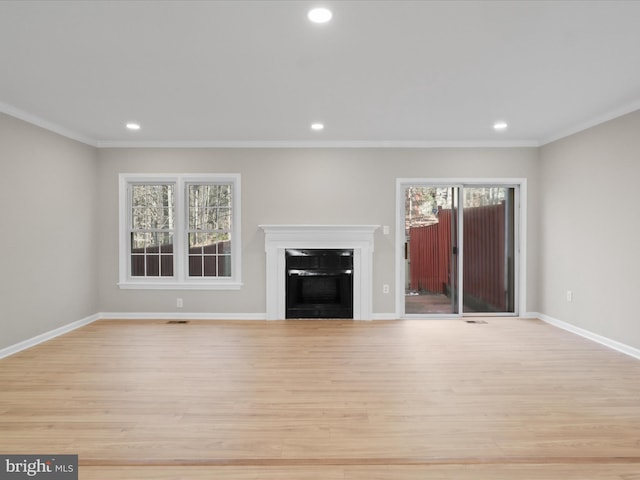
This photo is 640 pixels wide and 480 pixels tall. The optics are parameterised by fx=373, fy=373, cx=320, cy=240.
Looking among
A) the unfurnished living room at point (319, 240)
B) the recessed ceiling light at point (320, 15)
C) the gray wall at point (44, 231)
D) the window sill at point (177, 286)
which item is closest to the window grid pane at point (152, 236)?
the unfurnished living room at point (319, 240)

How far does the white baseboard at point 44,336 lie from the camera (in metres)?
3.94

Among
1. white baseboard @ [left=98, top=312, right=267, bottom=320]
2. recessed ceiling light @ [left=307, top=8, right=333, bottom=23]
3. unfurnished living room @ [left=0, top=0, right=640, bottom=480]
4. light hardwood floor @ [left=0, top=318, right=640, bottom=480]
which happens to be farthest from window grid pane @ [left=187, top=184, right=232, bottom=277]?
recessed ceiling light @ [left=307, top=8, right=333, bottom=23]

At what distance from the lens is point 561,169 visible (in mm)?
5012

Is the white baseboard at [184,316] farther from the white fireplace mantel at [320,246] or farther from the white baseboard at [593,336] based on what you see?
the white baseboard at [593,336]

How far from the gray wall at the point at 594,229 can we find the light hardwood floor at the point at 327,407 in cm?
50

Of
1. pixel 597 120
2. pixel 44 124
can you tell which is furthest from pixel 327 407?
pixel 44 124

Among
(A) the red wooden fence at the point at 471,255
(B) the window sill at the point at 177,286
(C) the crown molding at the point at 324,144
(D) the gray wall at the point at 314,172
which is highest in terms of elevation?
(C) the crown molding at the point at 324,144

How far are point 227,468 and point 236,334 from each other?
273cm

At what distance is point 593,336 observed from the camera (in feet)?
14.5

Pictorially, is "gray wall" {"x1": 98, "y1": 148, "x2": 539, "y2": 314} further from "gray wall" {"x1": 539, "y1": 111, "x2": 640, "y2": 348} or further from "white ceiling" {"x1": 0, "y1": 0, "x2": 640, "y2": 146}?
"white ceiling" {"x1": 0, "y1": 0, "x2": 640, "y2": 146}

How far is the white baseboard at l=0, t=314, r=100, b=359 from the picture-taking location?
3941 mm

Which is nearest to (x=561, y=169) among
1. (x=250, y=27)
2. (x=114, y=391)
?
(x=250, y=27)

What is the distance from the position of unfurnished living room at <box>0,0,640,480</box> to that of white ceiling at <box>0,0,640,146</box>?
3 cm

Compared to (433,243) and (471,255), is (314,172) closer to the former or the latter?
(433,243)
